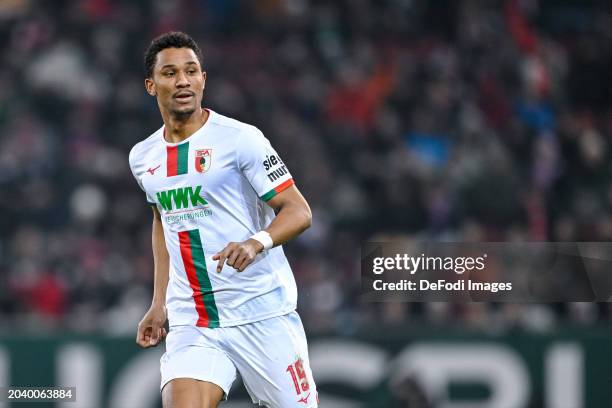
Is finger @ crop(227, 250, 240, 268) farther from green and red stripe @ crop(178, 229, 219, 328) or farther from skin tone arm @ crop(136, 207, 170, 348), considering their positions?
skin tone arm @ crop(136, 207, 170, 348)

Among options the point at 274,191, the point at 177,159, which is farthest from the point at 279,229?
the point at 177,159

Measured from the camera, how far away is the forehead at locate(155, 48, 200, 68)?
4.71 metres

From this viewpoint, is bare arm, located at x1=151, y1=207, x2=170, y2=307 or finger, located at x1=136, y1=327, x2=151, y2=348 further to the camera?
bare arm, located at x1=151, y1=207, x2=170, y2=307

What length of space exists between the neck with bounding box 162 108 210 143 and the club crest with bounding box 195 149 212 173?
13 cm

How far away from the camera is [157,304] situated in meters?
4.93

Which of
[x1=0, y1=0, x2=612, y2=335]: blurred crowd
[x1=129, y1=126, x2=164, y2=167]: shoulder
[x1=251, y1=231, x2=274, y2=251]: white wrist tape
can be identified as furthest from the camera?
[x1=0, y1=0, x2=612, y2=335]: blurred crowd

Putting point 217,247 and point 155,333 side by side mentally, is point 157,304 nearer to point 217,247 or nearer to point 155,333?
point 155,333

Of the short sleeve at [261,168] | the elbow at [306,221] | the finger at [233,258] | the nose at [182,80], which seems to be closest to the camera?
the finger at [233,258]

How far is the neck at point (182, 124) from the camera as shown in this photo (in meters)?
4.76

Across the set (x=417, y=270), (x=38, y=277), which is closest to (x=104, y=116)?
(x=38, y=277)

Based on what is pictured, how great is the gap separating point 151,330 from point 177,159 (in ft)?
2.39

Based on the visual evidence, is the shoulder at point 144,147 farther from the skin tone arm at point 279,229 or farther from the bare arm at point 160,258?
the skin tone arm at point 279,229

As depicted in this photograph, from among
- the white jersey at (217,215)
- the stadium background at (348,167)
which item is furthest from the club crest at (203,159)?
the stadium background at (348,167)

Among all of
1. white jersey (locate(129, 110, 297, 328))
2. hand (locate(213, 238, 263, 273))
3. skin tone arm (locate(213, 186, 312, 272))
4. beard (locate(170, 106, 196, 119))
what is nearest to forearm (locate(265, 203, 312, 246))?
skin tone arm (locate(213, 186, 312, 272))
